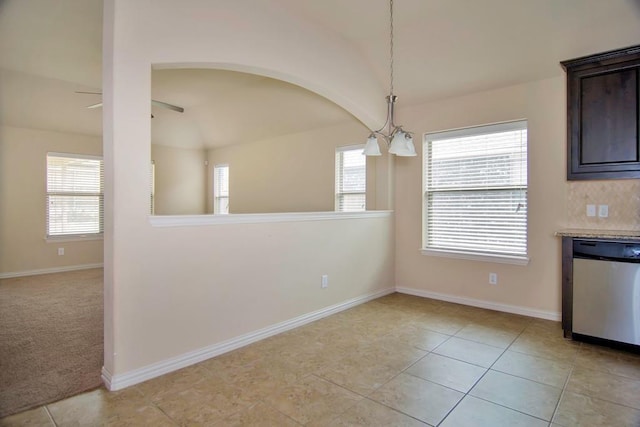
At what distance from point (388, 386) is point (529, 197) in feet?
8.77

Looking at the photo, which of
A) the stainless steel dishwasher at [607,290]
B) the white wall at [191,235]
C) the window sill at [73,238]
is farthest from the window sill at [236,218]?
the window sill at [73,238]

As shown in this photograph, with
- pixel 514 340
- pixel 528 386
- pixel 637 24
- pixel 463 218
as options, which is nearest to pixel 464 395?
pixel 528 386

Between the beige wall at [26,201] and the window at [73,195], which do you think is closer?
the beige wall at [26,201]

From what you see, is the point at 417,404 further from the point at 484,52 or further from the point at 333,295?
the point at 484,52

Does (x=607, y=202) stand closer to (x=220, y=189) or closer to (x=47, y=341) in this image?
(x=47, y=341)

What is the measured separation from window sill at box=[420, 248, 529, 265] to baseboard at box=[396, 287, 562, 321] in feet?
1.63

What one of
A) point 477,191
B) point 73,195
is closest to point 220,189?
point 73,195

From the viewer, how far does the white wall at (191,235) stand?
2.34 metres

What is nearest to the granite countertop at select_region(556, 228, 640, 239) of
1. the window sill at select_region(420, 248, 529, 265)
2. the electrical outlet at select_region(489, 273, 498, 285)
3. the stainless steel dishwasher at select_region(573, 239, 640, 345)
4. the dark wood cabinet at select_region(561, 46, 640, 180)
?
the stainless steel dishwasher at select_region(573, 239, 640, 345)

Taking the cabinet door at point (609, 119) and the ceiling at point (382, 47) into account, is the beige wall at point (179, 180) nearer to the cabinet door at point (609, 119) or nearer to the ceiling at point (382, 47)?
the ceiling at point (382, 47)

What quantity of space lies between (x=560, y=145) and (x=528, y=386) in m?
2.48

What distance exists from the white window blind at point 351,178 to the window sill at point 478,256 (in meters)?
1.28

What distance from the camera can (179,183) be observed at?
313 inches

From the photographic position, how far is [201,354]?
9.07 feet
